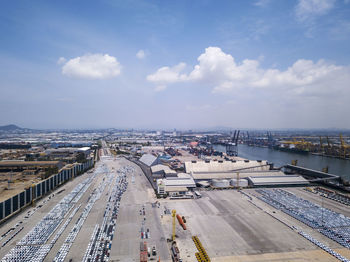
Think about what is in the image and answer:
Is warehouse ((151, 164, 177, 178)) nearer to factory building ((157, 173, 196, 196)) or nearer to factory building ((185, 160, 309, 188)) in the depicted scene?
factory building ((157, 173, 196, 196))

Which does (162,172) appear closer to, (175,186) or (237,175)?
(175,186)

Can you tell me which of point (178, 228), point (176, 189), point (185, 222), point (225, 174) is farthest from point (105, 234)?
point (225, 174)

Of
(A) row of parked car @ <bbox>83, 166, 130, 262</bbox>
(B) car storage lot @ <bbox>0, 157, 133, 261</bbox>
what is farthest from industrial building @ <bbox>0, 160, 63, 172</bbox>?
(A) row of parked car @ <bbox>83, 166, 130, 262</bbox>

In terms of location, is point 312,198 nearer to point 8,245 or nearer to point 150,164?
point 150,164

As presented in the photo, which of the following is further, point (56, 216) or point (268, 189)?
point (268, 189)

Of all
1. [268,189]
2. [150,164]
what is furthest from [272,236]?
[150,164]

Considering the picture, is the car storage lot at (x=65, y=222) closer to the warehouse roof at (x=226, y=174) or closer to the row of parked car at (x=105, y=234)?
the row of parked car at (x=105, y=234)

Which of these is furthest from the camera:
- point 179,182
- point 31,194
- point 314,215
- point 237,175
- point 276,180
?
point 237,175
